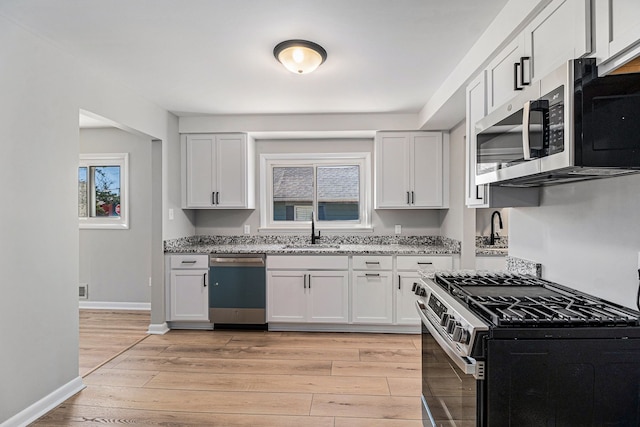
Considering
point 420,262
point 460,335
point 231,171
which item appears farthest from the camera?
point 231,171

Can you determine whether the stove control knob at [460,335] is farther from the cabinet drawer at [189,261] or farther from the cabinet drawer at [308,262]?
the cabinet drawer at [189,261]

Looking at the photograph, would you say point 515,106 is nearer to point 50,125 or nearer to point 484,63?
point 484,63

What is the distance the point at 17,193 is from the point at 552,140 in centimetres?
277

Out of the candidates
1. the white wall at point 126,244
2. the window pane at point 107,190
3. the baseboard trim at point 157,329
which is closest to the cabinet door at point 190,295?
the baseboard trim at point 157,329

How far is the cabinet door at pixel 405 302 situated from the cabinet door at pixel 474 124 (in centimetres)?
145

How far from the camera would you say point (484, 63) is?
2.22 m

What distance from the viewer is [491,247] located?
4.00m

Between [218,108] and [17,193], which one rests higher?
[218,108]

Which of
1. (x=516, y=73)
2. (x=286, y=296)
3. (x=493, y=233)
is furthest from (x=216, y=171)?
(x=493, y=233)

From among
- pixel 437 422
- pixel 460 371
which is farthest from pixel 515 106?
pixel 437 422

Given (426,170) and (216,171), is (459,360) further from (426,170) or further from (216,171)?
(216,171)

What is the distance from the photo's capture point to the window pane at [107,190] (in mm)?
4547

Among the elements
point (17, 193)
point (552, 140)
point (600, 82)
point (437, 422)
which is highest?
point (600, 82)

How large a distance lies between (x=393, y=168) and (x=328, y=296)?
62.8 inches
